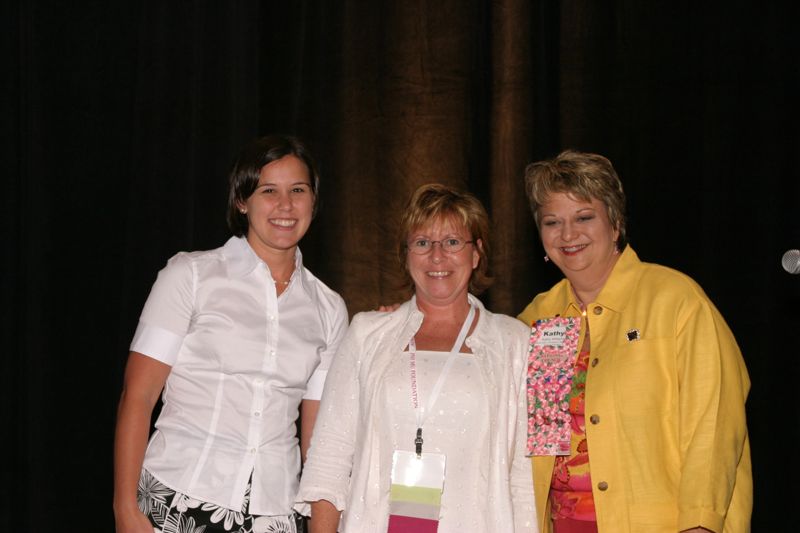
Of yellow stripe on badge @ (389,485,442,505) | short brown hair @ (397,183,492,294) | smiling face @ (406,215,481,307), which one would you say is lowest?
yellow stripe on badge @ (389,485,442,505)

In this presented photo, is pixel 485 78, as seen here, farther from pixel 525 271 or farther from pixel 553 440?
pixel 553 440

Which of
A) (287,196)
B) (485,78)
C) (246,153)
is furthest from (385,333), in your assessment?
(485,78)

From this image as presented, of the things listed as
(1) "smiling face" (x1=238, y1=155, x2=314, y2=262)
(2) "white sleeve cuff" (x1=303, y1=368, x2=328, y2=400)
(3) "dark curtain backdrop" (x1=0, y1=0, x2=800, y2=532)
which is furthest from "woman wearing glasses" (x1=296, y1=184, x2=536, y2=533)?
(3) "dark curtain backdrop" (x1=0, y1=0, x2=800, y2=532)

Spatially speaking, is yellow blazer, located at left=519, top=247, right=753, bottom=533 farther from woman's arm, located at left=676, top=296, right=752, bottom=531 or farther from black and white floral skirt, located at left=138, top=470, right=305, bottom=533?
black and white floral skirt, located at left=138, top=470, right=305, bottom=533

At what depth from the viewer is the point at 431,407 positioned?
2406 mm

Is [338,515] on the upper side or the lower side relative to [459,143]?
lower

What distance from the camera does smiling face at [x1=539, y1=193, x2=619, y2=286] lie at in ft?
8.48

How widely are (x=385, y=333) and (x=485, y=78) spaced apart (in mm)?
1682

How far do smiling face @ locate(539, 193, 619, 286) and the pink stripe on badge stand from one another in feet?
2.81

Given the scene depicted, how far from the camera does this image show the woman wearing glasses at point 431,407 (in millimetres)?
2369

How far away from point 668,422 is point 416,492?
71 cm

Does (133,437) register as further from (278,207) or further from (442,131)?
(442,131)

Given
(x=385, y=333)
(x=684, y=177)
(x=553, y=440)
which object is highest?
(x=684, y=177)

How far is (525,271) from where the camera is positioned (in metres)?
3.84
